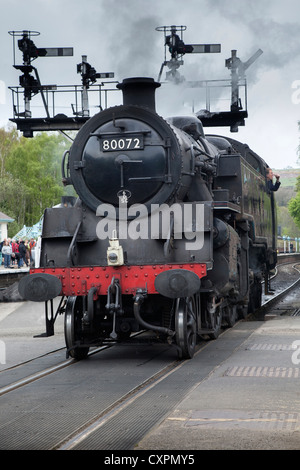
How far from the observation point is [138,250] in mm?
9312

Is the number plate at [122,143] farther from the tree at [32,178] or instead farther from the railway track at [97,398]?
the tree at [32,178]

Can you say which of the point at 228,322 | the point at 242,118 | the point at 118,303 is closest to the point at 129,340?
the point at 118,303

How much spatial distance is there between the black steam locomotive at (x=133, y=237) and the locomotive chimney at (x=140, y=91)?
0.05 ft

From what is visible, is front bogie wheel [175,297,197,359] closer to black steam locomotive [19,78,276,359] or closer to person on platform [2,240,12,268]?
black steam locomotive [19,78,276,359]

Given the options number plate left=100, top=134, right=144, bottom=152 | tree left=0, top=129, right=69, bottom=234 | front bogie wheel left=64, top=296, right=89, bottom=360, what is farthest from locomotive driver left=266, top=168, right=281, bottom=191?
tree left=0, top=129, right=69, bottom=234

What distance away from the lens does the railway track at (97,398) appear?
5.29 metres

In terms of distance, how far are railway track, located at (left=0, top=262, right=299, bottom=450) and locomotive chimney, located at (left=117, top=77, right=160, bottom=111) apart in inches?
137

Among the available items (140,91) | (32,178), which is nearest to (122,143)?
(140,91)

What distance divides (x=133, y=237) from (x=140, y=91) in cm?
203

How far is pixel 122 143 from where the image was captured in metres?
9.35

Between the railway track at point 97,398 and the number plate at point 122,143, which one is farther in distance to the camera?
the number plate at point 122,143

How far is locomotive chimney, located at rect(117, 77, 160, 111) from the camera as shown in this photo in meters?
9.59

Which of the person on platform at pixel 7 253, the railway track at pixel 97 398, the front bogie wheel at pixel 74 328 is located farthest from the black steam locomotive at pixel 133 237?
the person on platform at pixel 7 253
